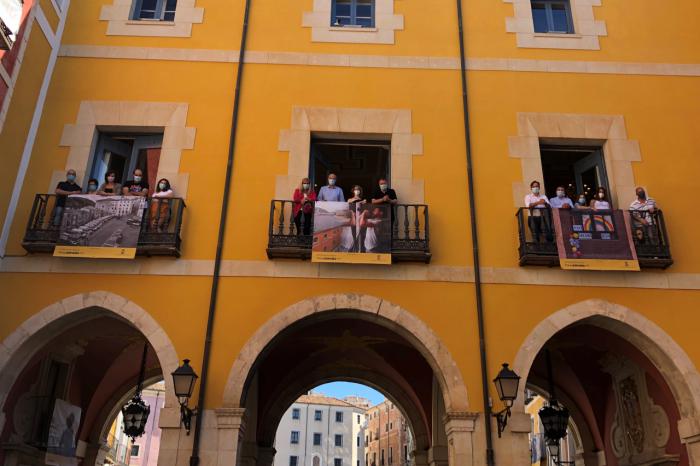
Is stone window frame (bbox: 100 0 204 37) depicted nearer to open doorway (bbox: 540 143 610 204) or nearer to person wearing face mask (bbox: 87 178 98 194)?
person wearing face mask (bbox: 87 178 98 194)

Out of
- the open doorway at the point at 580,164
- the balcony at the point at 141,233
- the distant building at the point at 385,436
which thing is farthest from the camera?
the distant building at the point at 385,436

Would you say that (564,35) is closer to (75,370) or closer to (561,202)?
(561,202)

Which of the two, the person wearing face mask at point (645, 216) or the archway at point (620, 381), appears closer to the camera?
the archway at point (620, 381)

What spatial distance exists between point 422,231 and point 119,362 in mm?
6986

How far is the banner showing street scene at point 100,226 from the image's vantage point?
865 cm

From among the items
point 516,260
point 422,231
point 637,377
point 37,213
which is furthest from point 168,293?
point 637,377

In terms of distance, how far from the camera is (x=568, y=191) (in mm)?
11672

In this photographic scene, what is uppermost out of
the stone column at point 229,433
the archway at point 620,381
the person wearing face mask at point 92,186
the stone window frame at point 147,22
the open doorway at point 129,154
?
the stone window frame at point 147,22

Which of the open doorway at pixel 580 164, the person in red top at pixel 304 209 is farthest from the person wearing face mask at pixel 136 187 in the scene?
the open doorway at pixel 580 164

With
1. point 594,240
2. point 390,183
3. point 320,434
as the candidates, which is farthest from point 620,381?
point 320,434

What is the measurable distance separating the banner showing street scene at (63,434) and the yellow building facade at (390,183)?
248mm

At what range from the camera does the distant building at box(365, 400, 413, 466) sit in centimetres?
5575

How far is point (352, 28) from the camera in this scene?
1070 cm

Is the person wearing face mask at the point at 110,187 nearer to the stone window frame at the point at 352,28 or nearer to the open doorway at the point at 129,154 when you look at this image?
the open doorway at the point at 129,154
